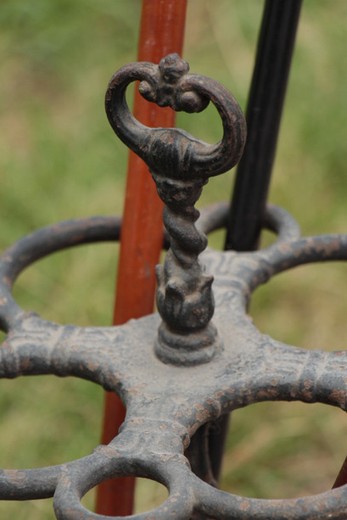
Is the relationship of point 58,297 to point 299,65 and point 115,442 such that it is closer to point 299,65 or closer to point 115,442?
point 299,65

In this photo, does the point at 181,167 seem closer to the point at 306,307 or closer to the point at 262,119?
the point at 262,119

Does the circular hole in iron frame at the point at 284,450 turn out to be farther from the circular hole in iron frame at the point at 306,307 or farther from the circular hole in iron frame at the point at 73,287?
the circular hole in iron frame at the point at 73,287

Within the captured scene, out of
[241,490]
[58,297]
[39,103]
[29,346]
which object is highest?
[39,103]

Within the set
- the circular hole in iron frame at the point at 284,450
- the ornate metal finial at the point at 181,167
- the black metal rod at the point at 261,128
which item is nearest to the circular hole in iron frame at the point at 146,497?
the circular hole in iron frame at the point at 284,450

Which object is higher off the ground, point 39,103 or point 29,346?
point 39,103

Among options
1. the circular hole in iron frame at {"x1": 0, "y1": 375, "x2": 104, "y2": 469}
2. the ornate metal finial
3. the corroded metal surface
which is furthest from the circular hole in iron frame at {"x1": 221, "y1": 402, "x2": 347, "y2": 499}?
the ornate metal finial

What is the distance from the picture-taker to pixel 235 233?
1.39 m

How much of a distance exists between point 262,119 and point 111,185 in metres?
1.21

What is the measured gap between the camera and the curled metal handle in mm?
948

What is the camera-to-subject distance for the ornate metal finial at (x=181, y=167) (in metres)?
0.96

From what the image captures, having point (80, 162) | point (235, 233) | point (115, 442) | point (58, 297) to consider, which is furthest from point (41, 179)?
point (115, 442)

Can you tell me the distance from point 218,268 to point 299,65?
1.58 m

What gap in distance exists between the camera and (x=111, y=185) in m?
2.53

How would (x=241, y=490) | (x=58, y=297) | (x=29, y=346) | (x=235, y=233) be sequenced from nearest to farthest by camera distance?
(x=29, y=346)
(x=235, y=233)
(x=241, y=490)
(x=58, y=297)
